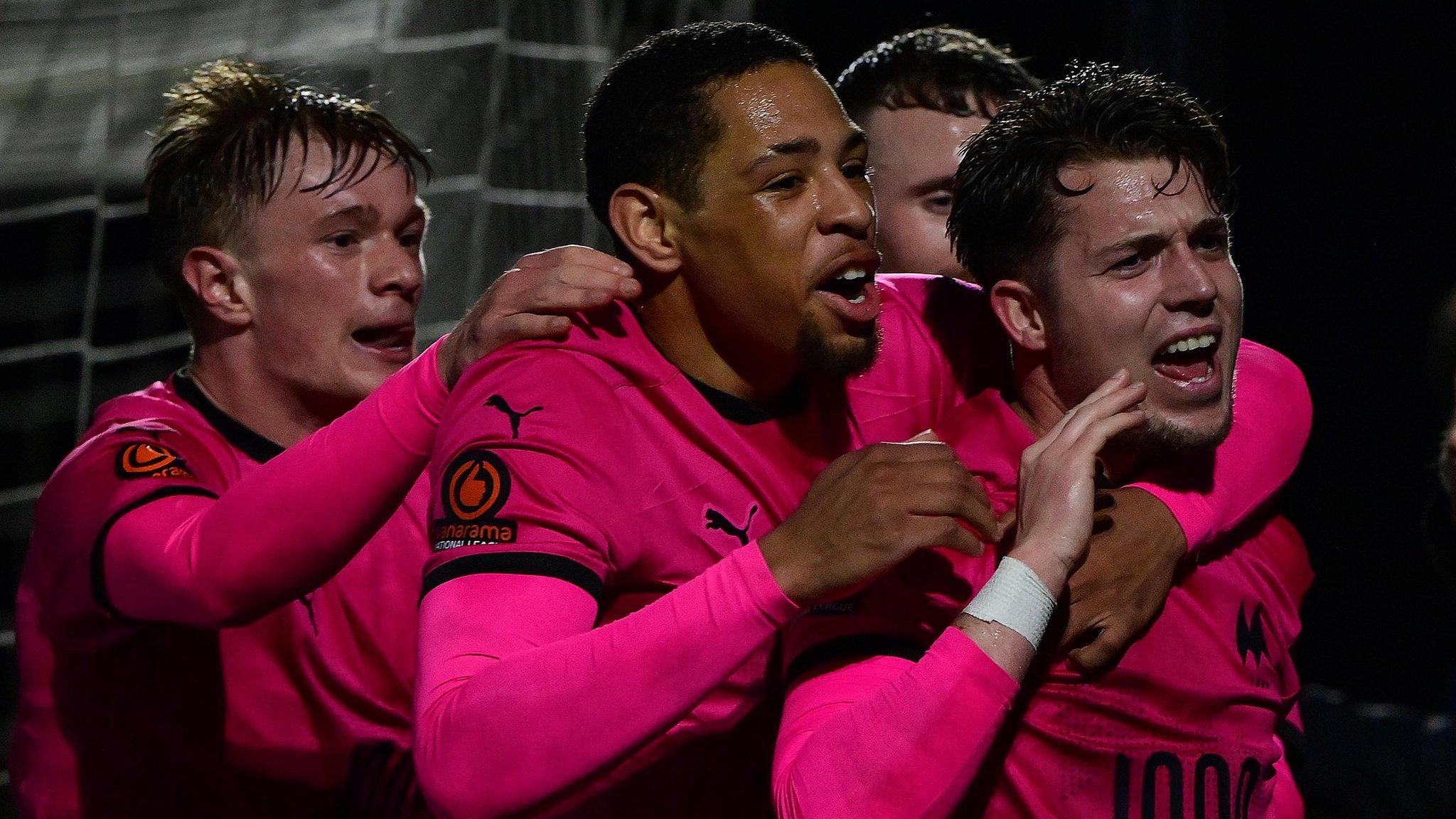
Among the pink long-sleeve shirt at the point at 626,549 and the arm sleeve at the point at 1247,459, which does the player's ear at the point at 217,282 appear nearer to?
the pink long-sleeve shirt at the point at 626,549

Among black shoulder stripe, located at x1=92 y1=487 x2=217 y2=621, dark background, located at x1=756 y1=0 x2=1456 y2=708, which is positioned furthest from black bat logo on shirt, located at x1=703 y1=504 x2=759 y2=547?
dark background, located at x1=756 y1=0 x2=1456 y2=708

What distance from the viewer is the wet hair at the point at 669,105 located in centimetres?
193

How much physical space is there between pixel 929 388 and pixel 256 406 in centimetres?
113

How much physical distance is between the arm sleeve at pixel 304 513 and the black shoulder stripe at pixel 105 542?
11 cm

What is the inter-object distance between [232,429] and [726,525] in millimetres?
994

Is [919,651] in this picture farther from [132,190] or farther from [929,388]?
[132,190]

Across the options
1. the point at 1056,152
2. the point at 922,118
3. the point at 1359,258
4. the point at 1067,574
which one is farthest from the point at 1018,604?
the point at 1359,258

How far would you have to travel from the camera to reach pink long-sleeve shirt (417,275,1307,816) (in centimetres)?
147

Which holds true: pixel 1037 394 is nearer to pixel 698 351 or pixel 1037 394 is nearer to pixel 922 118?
pixel 698 351

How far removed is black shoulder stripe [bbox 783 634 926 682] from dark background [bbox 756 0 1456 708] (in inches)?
86.8

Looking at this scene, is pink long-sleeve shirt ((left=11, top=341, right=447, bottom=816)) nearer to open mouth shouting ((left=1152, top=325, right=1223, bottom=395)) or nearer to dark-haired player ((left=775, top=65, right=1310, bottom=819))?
dark-haired player ((left=775, top=65, right=1310, bottom=819))

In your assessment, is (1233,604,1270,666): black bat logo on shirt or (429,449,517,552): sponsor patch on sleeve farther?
(1233,604,1270,666): black bat logo on shirt

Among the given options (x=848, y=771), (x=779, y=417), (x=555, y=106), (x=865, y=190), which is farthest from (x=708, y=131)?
(x=555, y=106)

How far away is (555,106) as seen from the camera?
150 inches
